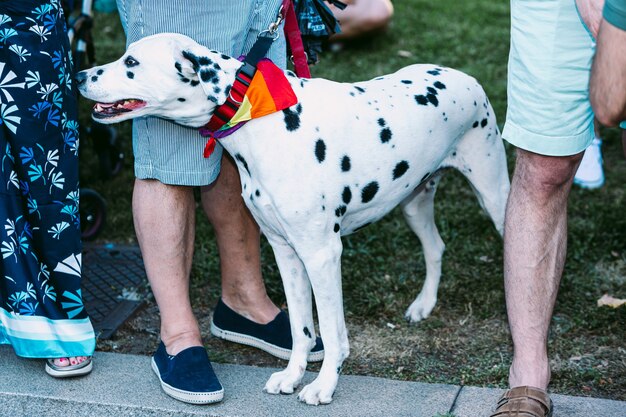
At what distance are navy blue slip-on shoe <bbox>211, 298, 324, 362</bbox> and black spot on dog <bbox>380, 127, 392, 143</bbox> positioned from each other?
94 centimetres

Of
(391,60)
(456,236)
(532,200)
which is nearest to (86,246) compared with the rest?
(456,236)

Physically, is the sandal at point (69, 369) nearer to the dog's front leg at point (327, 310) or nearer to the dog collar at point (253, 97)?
the dog's front leg at point (327, 310)

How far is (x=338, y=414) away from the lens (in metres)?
3.27

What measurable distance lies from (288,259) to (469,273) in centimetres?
149

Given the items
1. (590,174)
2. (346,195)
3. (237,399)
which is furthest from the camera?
(590,174)

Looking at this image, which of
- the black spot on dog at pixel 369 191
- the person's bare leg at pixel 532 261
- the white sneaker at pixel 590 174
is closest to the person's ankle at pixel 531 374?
the person's bare leg at pixel 532 261

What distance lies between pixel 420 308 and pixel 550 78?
5.20 feet

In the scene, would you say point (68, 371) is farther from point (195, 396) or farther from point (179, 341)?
point (195, 396)

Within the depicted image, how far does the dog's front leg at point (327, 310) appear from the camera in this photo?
3256 millimetres

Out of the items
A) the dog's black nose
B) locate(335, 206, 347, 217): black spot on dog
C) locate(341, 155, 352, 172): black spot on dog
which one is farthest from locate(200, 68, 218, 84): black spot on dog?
locate(335, 206, 347, 217): black spot on dog

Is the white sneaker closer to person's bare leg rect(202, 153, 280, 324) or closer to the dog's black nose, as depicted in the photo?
person's bare leg rect(202, 153, 280, 324)

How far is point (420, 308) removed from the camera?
4.20 metres

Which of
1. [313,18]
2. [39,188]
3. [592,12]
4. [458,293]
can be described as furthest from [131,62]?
[458,293]

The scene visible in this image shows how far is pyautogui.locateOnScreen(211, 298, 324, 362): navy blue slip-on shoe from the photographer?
3.82 m
